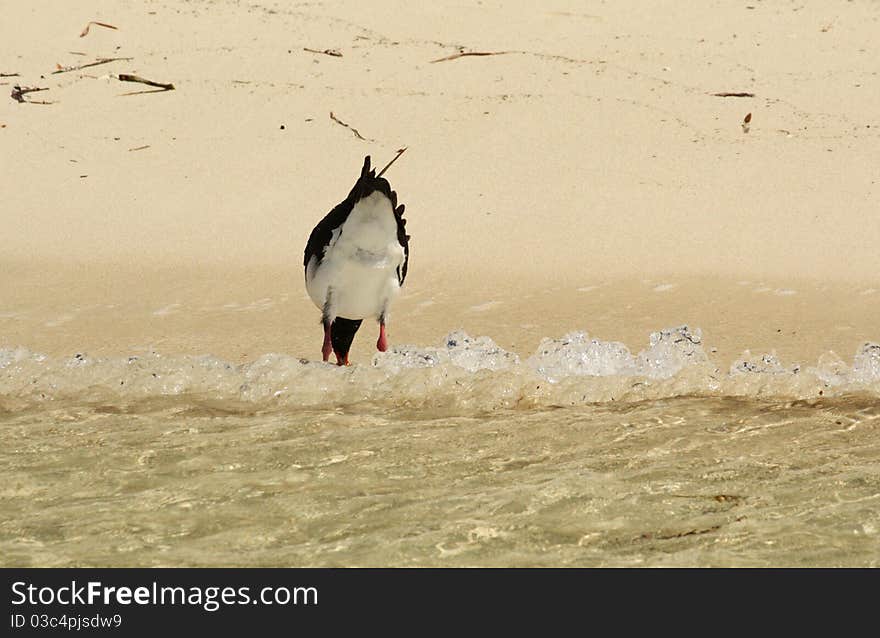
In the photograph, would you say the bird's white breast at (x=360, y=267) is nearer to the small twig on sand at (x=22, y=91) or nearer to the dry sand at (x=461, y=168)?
the dry sand at (x=461, y=168)

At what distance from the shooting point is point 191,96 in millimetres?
10414

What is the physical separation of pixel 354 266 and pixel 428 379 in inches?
50.9

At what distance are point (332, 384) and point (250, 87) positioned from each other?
19.1 feet

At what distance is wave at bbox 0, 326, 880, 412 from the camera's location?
5328 millimetres

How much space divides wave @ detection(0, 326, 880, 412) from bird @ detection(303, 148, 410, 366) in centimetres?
75

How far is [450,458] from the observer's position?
4352mm

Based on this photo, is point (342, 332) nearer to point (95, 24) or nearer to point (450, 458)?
point (450, 458)

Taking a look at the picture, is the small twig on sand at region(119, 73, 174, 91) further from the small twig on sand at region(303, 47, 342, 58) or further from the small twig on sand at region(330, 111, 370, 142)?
the small twig on sand at region(330, 111, 370, 142)

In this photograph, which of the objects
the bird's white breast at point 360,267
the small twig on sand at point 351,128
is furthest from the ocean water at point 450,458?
the small twig on sand at point 351,128

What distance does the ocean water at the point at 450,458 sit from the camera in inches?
137

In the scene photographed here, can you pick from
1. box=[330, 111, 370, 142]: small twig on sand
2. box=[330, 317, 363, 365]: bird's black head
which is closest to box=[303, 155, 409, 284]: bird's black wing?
box=[330, 317, 363, 365]: bird's black head

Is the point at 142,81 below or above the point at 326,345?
above

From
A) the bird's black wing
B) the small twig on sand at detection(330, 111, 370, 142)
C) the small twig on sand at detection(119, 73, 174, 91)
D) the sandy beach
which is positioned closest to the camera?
the sandy beach

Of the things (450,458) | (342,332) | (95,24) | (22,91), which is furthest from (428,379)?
(95,24)
